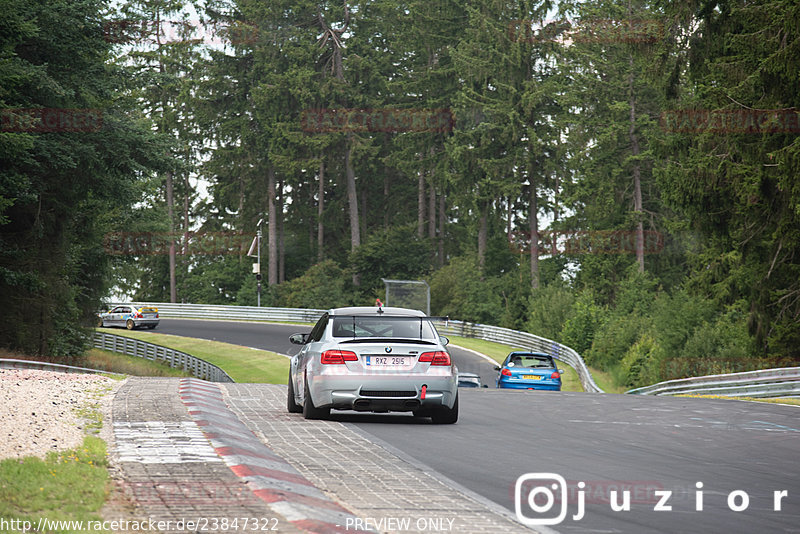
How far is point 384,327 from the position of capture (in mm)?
14469

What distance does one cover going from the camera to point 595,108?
66.6 metres

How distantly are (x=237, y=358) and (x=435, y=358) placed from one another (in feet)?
130

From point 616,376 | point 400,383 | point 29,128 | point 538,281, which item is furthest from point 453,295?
point 400,383

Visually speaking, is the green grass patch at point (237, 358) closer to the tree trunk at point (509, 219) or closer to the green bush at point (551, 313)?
the green bush at point (551, 313)

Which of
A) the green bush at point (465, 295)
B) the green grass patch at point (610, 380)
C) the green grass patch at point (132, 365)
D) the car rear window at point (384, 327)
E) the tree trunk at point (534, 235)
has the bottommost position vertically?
the green grass patch at point (610, 380)

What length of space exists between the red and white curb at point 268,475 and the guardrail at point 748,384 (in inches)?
531

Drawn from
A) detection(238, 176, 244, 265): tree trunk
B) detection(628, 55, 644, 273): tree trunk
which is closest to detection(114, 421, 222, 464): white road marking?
detection(628, 55, 644, 273): tree trunk

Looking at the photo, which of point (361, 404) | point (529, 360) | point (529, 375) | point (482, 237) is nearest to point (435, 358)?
point (361, 404)

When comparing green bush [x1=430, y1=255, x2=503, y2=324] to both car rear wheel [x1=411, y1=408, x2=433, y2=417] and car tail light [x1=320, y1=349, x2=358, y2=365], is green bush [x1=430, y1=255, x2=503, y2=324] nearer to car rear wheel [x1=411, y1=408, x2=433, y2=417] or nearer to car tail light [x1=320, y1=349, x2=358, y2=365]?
car rear wheel [x1=411, y1=408, x2=433, y2=417]

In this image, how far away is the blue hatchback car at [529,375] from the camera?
28.8 meters

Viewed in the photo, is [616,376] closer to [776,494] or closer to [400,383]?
[400,383]

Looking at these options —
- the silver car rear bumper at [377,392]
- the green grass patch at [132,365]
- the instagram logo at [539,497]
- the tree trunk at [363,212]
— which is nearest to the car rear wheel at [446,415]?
the silver car rear bumper at [377,392]

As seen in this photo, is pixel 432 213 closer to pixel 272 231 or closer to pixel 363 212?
pixel 363 212

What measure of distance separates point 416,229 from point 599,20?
28.0 meters
